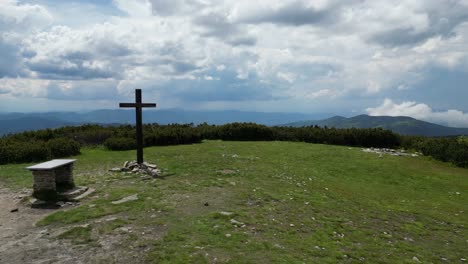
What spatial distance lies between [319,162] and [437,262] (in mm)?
15491

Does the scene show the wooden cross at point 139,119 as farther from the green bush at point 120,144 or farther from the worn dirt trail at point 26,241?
the green bush at point 120,144

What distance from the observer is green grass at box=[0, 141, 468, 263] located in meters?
9.16

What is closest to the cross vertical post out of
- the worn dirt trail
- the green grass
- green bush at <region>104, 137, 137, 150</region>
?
the green grass

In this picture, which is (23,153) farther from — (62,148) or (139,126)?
(139,126)

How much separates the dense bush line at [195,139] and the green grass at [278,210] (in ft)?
9.15

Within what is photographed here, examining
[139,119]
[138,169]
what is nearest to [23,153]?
[139,119]

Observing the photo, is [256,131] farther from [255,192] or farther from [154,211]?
[154,211]

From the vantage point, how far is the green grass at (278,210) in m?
9.16

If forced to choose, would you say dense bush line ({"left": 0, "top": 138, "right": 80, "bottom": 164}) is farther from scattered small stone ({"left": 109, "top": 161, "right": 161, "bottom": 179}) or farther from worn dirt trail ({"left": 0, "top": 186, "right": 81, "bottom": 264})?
worn dirt trail ({"left": 0, "top": 186, "right": 81, "bottom": 264})

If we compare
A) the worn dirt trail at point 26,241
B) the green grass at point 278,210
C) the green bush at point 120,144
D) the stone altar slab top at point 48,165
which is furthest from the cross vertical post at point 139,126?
the green bush at point 120,144

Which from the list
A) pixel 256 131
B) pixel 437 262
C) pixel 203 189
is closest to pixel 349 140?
pixel 256 131

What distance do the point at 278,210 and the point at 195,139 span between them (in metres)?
22.8

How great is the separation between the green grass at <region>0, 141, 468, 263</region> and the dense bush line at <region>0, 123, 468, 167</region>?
279 centimetres

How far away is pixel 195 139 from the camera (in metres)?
34.6
